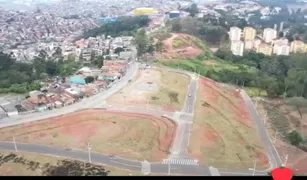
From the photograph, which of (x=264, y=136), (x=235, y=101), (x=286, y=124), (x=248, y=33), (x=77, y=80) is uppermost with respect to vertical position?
(x=248, y=33)

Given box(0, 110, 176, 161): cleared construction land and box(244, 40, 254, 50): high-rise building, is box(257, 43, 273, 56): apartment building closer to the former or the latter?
box(244, 40, 254, 50): high-rise building

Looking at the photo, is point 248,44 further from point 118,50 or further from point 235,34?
point 118,50

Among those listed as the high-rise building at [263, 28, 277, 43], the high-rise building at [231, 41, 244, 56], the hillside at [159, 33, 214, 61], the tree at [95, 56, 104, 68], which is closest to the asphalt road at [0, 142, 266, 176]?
the tree at [95, 56, 104, 68]

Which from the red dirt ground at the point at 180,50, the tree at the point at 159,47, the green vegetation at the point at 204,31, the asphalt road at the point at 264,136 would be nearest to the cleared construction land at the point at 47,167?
the asphalt road at the point at 264,136

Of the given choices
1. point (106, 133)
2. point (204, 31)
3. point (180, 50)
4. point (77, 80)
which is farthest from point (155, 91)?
point (204, 31)

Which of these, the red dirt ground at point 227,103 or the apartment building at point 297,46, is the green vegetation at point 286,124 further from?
the apartment building at point 297,46

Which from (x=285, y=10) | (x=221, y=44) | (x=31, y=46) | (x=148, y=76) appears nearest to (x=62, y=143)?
(x=148, y=76)
